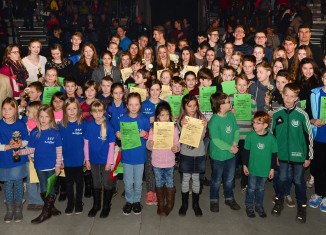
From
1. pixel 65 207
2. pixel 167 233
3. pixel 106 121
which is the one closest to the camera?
pixel 167 233

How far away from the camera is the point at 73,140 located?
218 inches

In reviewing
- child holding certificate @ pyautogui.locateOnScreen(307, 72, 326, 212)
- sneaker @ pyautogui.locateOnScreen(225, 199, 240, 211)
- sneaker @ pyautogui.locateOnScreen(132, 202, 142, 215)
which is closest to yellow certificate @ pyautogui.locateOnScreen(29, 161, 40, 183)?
sneaker @ pyautogui.locateOnScreen(132, 202, 142, 215)

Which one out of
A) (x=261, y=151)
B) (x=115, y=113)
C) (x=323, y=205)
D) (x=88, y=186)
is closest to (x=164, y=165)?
(x=115, y=113)

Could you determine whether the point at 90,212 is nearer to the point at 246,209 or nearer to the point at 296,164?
the point at 246,209

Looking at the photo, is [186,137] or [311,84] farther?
[311,84]

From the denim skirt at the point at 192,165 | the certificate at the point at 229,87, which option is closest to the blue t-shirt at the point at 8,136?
the denim skirt at the point at 192,165

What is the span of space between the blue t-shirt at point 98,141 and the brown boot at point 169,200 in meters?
0.99

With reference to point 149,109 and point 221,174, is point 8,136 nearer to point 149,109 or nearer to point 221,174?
point 149,109

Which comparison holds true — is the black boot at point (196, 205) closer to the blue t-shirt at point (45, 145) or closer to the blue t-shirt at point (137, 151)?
the blue t-shirt at point (137, 151)

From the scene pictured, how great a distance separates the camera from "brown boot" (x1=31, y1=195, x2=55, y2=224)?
18.1 feet

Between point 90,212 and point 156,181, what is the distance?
3.37 feet

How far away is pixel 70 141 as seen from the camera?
5.54 meters

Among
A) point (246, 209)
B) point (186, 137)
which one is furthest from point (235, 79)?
point (246, 209)

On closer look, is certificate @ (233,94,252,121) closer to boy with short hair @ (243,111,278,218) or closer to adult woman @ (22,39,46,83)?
boy with short hair @ (243,111,278,218)
